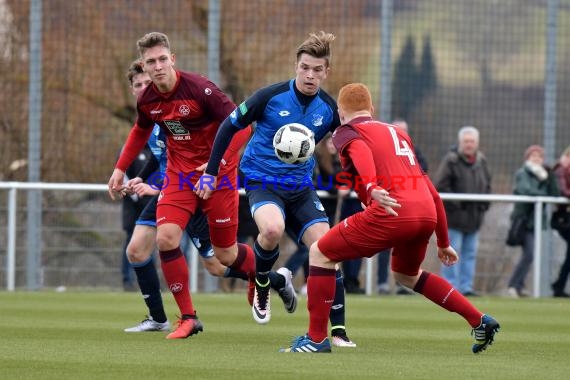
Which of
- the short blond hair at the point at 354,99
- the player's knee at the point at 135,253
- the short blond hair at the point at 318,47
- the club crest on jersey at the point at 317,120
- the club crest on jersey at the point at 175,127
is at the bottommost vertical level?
the player's knee at the point at 135,253

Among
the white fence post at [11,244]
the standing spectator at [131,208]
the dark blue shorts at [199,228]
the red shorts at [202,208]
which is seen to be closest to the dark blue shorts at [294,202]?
the red shorts at [202,208]

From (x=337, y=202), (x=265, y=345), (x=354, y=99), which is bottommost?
(x=265, y=345)

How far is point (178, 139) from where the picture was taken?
984cm

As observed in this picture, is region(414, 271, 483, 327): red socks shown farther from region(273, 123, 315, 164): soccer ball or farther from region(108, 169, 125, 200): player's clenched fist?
region(108, 169, 125, 200): player's clenched fist

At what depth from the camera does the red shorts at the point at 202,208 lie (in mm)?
9617

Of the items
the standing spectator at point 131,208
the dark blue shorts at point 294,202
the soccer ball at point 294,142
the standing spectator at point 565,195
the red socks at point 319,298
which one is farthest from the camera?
the standing spectator at point 565,195

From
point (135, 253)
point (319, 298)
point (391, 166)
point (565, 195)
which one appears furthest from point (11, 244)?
point (391, 166)

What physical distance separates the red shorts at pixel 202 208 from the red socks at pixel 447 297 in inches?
82.0

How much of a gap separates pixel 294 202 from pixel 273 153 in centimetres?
40

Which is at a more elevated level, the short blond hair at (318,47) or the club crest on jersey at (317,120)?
the short blond hair at (318,47)

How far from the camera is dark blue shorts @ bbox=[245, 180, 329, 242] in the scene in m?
9.49

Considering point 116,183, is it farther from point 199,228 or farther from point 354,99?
point 354,99

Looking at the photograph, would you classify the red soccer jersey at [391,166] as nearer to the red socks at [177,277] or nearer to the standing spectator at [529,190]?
the red socks at [177,277]

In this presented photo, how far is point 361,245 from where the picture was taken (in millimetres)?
Result: 7953
